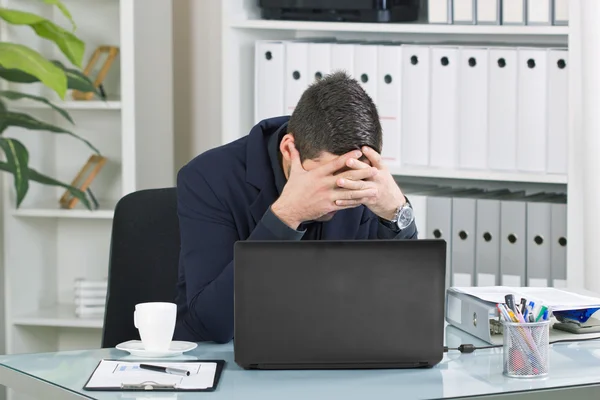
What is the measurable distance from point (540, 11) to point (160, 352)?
149 centimetres

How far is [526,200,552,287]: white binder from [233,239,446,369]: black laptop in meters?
1.20

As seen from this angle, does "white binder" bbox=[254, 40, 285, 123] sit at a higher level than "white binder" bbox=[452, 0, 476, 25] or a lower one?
lower

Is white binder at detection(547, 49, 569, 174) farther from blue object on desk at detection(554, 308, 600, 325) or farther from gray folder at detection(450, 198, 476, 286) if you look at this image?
blue object on desk at detection(554, 308, 600, 325)

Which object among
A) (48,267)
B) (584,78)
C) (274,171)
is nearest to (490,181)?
(584,78)

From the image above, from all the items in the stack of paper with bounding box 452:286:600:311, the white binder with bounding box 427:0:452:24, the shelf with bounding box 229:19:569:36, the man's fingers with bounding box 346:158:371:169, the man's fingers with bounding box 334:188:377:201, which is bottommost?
the stack of paper with bounding box 452:286:600:311

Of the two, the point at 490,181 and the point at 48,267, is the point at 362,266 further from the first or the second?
the point at 48,267

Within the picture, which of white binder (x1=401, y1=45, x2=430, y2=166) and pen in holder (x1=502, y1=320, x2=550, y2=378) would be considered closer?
pen in holder (x1=502, y1=320, x2=550, y2=378)

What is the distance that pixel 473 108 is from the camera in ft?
8.49

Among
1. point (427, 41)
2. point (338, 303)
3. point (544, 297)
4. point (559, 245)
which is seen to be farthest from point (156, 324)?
Result: point (427, 41)

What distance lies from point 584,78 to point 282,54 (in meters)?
0.81

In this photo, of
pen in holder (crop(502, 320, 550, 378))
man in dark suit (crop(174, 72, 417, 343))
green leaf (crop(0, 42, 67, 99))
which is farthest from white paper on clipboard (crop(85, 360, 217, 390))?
green leaf (crop(0, 42, 67, 99))

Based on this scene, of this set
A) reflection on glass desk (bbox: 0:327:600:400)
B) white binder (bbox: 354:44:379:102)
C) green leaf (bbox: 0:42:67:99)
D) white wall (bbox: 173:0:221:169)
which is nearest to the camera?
reflection on glass desk (bbox: 0:327:600:400)

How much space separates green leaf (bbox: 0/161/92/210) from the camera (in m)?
2.64

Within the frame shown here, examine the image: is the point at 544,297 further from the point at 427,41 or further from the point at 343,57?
the point at 427,41
